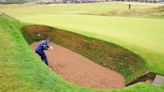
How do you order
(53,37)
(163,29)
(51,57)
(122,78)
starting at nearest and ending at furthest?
(122,78), (51,57), (53,37), (163,29)

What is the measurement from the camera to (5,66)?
10.3m

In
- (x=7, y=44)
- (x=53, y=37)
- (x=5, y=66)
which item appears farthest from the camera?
(x=53, y=37)

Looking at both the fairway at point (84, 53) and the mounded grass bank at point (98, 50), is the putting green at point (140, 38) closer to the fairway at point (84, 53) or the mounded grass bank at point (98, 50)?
the fairway at point (84, 53)

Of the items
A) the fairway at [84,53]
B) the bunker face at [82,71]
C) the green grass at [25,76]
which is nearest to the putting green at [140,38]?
the fairway at [84,53]

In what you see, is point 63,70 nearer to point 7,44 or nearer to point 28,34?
point 7,44

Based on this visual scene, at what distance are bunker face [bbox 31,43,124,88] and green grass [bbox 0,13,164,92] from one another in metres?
2.50

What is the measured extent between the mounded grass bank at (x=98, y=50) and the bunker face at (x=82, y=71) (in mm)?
328

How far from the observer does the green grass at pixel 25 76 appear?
917 cm

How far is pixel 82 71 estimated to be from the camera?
49.9 ft

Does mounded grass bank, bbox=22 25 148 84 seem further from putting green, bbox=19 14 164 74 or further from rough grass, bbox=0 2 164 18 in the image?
rough grass, bbox=0 2 164 18

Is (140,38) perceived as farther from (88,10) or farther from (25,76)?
(88,10)

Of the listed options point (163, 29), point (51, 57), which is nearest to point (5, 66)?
point (51, 57)

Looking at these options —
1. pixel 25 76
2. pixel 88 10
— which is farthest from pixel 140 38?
pixel 88 10

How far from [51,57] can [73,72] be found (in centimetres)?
237
